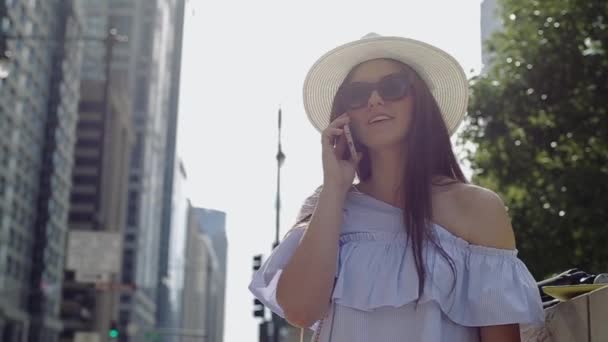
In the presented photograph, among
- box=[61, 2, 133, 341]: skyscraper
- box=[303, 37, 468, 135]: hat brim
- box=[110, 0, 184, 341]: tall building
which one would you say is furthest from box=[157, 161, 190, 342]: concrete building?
box=[303, 37, 468, 135]: hat brim

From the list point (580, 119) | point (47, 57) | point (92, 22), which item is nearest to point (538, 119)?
point (580, 119)

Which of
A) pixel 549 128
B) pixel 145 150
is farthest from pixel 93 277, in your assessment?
pixel 145 150

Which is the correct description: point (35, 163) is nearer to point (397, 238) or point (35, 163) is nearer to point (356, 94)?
point (356, 94)

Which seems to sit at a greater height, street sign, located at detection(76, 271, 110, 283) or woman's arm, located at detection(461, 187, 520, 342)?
woman's arm, located at detection(461, 187, 520, 342)

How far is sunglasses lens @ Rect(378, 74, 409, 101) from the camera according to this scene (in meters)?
2.84

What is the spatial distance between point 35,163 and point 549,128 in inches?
2627

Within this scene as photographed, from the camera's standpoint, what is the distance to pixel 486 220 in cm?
254

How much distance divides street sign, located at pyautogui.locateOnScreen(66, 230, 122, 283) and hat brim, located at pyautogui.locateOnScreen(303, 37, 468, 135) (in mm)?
A: 30217

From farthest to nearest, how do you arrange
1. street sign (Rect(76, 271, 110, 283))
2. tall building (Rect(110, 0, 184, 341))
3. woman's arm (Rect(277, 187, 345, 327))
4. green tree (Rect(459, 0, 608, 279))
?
tall building (Rect(110, 0, 184, 341)) → street sign (Rect(76, 271, 110, 283)) → green tree (Rect(459, 0, 608, 279)) → woman's arm (Rect(277, 187, 345, 327))

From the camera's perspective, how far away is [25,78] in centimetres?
7256

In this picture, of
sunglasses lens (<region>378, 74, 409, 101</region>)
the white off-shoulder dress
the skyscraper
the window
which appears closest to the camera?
the white off-shoulder dress

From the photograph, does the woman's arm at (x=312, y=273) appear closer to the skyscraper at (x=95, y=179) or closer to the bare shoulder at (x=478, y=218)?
the bare shoulder at (x=478, y=218)

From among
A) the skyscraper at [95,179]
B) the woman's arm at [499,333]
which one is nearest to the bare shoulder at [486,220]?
the woman's arm at [499,333]

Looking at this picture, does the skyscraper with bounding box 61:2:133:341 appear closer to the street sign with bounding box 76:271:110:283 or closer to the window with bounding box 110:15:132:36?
the window with bounding box 110:15:132:36
